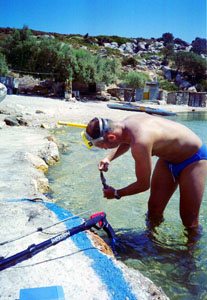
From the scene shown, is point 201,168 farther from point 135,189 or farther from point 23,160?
point 23,160

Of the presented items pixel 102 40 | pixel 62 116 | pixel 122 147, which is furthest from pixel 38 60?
pixel 102 40

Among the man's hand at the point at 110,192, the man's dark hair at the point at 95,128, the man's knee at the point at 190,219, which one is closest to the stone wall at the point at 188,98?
the man's knee at the point at 190,219

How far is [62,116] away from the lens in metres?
18.2

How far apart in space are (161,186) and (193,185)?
1.71 ft

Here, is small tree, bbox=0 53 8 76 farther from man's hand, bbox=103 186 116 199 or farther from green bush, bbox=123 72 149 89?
man's hand, bbox=103 186 116 199

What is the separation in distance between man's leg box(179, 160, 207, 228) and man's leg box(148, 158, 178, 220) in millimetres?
296

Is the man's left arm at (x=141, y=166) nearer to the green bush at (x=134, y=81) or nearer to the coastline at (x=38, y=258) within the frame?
the coastline at (x=38, y=258)

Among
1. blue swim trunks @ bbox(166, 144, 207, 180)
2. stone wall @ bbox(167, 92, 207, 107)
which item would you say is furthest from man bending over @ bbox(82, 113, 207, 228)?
stone wall @ bbox(167, 92, 207, 107)

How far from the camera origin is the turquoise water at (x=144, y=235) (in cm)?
294

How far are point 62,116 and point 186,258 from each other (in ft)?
51.4

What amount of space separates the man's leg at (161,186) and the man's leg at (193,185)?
11.6 inches

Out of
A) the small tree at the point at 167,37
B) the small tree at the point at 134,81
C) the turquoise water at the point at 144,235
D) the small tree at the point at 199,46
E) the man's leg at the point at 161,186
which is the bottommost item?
the turquoise water at the point at 144,235

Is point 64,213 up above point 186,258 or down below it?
above

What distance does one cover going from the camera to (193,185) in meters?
3.23
